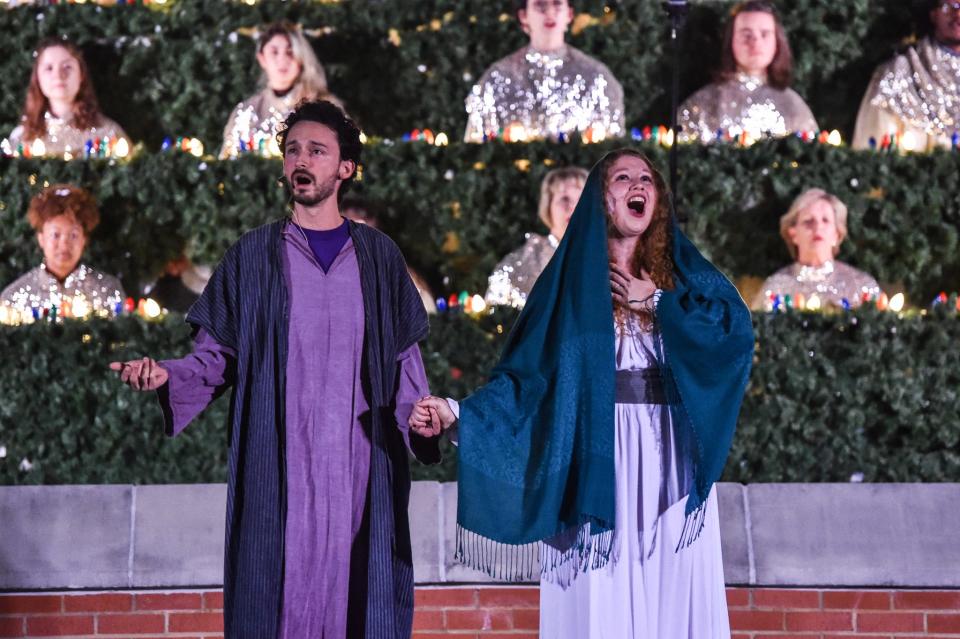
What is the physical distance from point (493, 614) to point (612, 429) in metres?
1.81

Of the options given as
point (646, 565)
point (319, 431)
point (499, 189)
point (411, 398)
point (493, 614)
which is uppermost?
point (499, 189)

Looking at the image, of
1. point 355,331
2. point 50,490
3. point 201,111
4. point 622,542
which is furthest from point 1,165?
point 622,542

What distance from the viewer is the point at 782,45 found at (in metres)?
8.74

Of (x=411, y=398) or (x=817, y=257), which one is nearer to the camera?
(x=411, y=398)

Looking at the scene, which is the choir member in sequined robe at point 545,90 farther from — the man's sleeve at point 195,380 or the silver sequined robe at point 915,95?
the man's sleeve at point 195,380

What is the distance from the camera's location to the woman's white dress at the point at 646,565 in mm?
4469

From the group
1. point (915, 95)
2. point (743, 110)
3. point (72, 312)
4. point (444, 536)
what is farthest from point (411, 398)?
point (915, 95)

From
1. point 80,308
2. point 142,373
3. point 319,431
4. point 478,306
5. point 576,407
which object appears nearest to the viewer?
point 142,373

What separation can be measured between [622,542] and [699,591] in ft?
0.86

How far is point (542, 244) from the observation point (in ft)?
25.6

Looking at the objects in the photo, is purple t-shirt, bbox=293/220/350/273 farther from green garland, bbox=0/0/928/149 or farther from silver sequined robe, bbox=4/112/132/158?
green garland, bbox=0/0/928/149

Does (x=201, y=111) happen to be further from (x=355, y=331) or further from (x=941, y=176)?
(x=355, y=331)

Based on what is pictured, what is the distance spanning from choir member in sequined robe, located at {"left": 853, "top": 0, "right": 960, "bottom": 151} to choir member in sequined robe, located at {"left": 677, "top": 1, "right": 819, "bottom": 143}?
431 mm

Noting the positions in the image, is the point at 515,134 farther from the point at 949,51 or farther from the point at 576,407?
the point at 576,407
